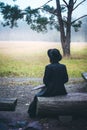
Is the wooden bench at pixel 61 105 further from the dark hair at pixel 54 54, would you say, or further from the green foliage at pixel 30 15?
the green foliage at pixel 30 15

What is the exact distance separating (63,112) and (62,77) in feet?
2.77

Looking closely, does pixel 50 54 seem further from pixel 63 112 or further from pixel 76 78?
pixel 76 78

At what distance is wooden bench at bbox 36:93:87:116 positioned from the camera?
24.6 ft

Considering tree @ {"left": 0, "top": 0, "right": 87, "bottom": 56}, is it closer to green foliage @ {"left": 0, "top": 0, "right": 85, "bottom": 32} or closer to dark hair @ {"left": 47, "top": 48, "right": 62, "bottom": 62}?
green foliage @ {"left": 0, "top": 0, "right": 85, "bottom": 32}

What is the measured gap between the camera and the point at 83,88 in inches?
487

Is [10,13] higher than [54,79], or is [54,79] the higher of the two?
[10,13]

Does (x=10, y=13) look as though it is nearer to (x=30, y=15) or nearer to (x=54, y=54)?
(x=30, y=15)

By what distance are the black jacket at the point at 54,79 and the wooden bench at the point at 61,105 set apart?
0.21 metres

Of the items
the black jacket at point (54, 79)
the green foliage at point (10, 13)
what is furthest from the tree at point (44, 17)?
the black jacket at point (54, 79)

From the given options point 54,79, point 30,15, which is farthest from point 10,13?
point 54,79

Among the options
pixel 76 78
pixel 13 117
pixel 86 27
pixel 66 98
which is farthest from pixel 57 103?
pixel 86 27

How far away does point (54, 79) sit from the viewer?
7.80 m

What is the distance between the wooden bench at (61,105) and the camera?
7.51 m

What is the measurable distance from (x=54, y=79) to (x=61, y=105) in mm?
666
